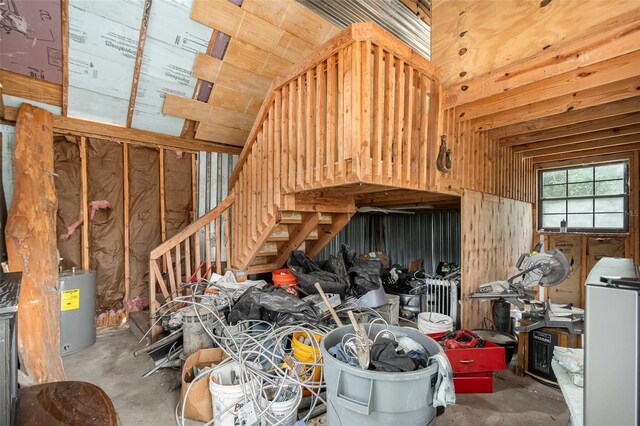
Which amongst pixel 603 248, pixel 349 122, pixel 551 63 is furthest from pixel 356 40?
pixel 603 248

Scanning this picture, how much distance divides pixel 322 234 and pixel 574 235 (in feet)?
14.5

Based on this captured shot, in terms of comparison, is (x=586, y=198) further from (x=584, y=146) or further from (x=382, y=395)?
(x=382, y=395)

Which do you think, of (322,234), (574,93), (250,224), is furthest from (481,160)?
(250,224)

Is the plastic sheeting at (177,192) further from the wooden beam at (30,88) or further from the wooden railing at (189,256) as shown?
the wooden beam at (30,88)

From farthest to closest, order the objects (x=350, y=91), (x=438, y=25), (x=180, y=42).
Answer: (x=180, y=42), (x=438, y=25), (x=350, y=91)

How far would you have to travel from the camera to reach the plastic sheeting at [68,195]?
3.65 meters

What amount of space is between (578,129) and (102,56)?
5.88 m

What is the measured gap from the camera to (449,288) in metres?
4.04

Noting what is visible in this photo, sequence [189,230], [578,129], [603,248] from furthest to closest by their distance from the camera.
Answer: [603,248]
[189,230]
[578,129]

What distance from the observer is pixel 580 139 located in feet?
13.3

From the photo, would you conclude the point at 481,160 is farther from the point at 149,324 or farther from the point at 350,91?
the point at 149,324

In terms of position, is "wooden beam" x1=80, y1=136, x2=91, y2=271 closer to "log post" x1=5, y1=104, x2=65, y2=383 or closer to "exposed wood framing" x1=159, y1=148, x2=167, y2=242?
"log post" x1=5, y1=104, x2=65, y2=383

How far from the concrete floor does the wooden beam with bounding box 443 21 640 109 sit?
2.79m

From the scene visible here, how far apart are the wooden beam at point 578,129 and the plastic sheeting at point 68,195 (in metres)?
5.87
